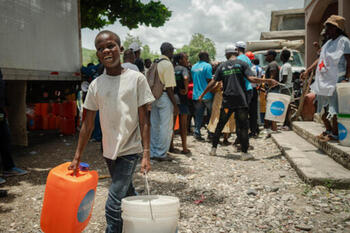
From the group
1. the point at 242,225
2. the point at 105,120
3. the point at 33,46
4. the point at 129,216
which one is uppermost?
the point at 33,46

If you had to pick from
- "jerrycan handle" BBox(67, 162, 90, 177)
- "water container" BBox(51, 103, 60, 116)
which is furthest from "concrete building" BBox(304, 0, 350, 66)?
"jerrycan handle" BBox(67, 162, 90, 177)

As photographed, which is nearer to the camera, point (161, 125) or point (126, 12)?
point (161, 125)

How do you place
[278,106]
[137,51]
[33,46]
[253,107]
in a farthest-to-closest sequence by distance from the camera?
[253,107]
[137,51]
[278,106]
[33,46]

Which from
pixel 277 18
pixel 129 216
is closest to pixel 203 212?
pixel 129 216

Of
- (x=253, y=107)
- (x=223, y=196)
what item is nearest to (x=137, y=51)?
(x=253, y=107)

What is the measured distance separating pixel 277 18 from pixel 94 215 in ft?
61.3

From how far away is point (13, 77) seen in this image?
17.9ft

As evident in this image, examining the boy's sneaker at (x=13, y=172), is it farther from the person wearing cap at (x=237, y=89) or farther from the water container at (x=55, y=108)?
the water container at (x=55, y=108)

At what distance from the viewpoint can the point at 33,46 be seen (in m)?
6.04

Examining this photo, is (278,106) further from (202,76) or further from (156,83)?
(156,83)

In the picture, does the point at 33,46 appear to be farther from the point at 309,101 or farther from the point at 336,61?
the point at 309,101

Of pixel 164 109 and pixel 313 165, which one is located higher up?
pixel 164 109

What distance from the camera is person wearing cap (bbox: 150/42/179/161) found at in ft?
16.2

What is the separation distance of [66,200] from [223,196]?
2.08m
